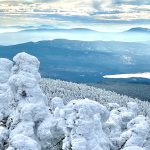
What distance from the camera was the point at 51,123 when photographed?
151 feet

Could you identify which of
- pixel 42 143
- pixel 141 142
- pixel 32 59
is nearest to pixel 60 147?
pixel 42 143

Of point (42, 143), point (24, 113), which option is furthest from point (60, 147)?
point (24, 113)

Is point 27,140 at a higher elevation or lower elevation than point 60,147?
higher

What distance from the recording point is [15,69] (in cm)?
5944

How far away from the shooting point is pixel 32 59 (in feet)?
195

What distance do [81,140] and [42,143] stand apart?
7358 millimetres

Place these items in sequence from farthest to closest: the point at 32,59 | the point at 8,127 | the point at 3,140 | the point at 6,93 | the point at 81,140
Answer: the point at 32,59
the point at 6,93
the point at 8,127
the point at 3,140
the point at 81,140

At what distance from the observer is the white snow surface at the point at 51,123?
40531 millimetres

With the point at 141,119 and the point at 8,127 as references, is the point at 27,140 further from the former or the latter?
the point at 141,119

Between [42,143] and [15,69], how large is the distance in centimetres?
1663

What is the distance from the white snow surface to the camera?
4053 cm

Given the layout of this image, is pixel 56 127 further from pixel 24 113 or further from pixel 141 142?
pixel 141 142

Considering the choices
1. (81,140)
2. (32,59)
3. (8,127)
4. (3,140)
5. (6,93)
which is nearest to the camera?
(81,140)

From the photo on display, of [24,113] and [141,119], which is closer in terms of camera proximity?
[24,113]
